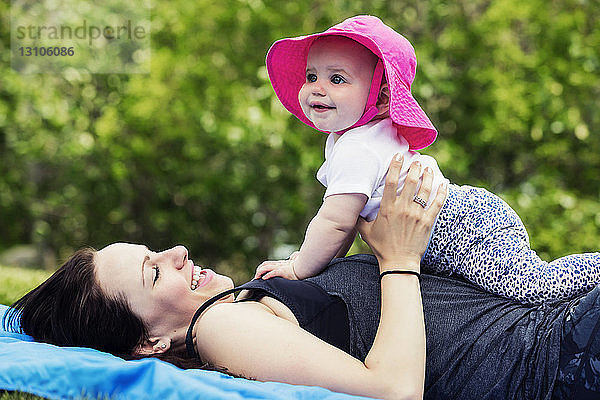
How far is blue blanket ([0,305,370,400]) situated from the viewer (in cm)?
209

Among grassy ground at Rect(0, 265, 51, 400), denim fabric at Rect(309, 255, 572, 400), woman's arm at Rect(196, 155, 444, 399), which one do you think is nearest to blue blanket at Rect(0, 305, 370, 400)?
woman's arm at Rect(196, 155, 444, 399)

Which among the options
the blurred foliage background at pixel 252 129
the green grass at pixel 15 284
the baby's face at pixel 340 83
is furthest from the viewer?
the blurred foliage background at pixel 252 129

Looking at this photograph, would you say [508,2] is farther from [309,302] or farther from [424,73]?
[309,302]

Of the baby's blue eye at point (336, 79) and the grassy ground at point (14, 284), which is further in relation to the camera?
the grassy ground at point (14, 284)

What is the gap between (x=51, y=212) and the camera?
367 inches

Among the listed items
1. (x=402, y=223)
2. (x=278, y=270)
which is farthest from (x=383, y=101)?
(x=278, y=270)

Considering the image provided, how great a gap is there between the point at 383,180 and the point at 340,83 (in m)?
0.35

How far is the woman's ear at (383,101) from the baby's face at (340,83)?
6cm

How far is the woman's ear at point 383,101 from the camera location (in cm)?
253

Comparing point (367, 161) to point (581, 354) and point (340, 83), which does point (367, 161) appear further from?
point (581, 354)

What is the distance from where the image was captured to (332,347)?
2238mm

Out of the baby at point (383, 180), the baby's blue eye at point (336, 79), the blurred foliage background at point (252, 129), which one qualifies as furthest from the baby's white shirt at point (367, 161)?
the blurred foliage background at point (252, 129)

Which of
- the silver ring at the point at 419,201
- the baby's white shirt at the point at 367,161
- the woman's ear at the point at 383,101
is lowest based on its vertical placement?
the silver ring at the point at 419,201

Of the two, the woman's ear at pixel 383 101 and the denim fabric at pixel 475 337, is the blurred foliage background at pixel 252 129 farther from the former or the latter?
the denim fabric at pixel 475 337
